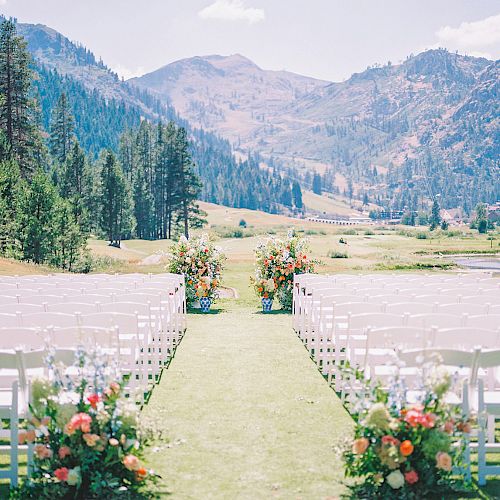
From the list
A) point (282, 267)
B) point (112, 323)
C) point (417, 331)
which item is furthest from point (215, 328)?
point (417, 331)

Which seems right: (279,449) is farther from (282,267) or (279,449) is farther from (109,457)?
(282,267)

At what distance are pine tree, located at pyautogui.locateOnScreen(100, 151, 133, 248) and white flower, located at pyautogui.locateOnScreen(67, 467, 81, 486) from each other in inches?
2601

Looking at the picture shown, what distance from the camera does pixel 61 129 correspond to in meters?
85.8

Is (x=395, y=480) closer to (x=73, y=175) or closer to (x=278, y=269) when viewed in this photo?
(x=278, y=269)

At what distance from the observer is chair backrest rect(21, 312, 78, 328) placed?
7.45 meters

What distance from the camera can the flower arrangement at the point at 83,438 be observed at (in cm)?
475

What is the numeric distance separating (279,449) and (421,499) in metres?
1.60

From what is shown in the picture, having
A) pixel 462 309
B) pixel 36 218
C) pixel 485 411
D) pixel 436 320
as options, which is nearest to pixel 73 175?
pixel 36 218

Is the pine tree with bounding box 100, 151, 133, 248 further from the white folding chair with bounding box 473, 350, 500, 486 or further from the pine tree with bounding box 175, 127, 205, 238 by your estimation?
the white folding chair with bounding box 473, 350, 500, 486

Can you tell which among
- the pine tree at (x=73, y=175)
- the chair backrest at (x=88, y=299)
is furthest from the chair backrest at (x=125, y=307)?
the pine tree at (x=73, y=175)

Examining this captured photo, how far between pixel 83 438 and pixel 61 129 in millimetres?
85775

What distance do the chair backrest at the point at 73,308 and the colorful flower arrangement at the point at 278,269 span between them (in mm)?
8729

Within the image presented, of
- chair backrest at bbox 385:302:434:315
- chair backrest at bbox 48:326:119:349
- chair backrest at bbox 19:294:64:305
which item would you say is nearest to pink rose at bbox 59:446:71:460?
chair backrest at bbox 48:326:119:349

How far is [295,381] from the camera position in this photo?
8.80 meters
